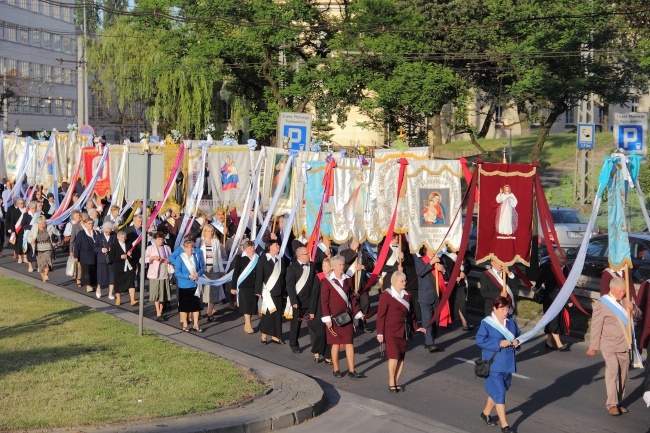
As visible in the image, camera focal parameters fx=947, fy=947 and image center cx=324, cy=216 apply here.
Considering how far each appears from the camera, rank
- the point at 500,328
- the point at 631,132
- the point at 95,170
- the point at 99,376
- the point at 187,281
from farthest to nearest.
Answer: the point at 95,170 → the point at 631,132 → the point at 187,281 → the point at 99,376 → the point at 500,328

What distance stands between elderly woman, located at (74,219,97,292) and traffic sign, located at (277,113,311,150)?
15.4ft

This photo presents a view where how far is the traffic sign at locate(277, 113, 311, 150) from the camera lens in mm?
21328

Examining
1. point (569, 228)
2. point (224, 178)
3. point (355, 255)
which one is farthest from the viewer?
point (569, 228)

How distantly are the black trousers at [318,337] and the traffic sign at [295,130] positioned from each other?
7.94 m

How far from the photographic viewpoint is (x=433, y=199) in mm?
16609

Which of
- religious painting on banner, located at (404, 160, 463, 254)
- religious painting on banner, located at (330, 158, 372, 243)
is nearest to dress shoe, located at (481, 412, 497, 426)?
religious painting on banner, located at (404, 160, 463, 254)

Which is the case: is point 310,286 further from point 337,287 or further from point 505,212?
point 505,212

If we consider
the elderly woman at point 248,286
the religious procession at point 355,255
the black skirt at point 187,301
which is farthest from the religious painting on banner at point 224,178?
the black skirt at point 187,301

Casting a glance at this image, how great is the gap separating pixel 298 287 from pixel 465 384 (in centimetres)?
330

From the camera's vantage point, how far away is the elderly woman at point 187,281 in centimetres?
1631

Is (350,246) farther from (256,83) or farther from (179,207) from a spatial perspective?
(256,83)

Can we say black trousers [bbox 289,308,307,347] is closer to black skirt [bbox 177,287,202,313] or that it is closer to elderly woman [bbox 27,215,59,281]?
black skirt [bbox 177,287,202,313]

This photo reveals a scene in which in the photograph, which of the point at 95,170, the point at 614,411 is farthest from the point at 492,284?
the point at 95,170

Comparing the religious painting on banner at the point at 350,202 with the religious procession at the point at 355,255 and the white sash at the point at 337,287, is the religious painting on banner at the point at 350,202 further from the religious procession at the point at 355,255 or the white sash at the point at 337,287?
the white sash at the point at 337,287
